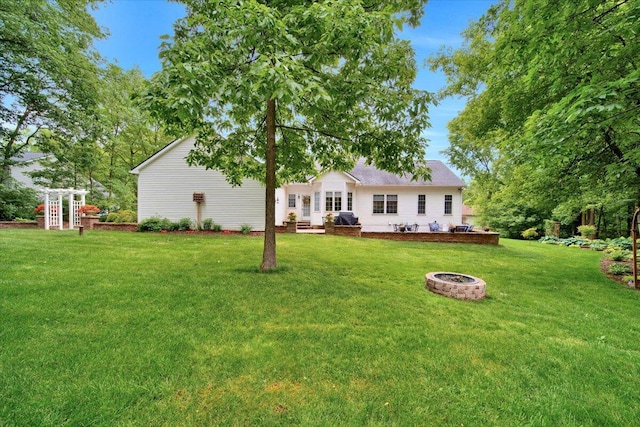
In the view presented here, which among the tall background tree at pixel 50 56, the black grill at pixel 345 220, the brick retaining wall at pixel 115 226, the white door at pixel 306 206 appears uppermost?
the tall background tree at pixel 50 56

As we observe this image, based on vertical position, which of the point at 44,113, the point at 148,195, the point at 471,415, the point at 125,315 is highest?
the point at 44,113

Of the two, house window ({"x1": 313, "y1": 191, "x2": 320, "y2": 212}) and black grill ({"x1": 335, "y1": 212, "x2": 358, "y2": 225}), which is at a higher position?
house window ({"x1": 313, "y1": 191, "x2": 320, "y2": 212})

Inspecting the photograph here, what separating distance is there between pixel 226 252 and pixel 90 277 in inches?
137

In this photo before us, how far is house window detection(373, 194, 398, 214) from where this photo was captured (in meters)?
17.7

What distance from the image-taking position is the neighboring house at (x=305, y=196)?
13789 mm

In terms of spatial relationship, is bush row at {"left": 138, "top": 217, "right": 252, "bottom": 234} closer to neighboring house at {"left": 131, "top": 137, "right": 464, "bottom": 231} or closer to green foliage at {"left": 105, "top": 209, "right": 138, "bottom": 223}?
neighboring house at {"left": 131, "top": 137, "right": 464, "bottom": 231}

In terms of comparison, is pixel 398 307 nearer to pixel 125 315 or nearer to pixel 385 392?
pixel 385 392

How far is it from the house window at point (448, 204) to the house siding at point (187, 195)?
1153 centimetres

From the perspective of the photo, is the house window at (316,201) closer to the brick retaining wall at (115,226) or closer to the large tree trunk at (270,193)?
the brick retaining wall at (115,226)

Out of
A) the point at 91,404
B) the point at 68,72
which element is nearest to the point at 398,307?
the point at 91,404

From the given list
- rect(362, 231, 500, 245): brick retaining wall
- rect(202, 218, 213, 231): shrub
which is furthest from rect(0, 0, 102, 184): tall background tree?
rect(362, 231, 500, 245): brick retaining wall

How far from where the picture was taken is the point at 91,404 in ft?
7.09

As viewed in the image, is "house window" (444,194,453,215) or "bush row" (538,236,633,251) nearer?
"bush row" (538,236,633,251)

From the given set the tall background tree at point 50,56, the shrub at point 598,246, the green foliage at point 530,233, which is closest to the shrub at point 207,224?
the tall background tree at point 50,56
